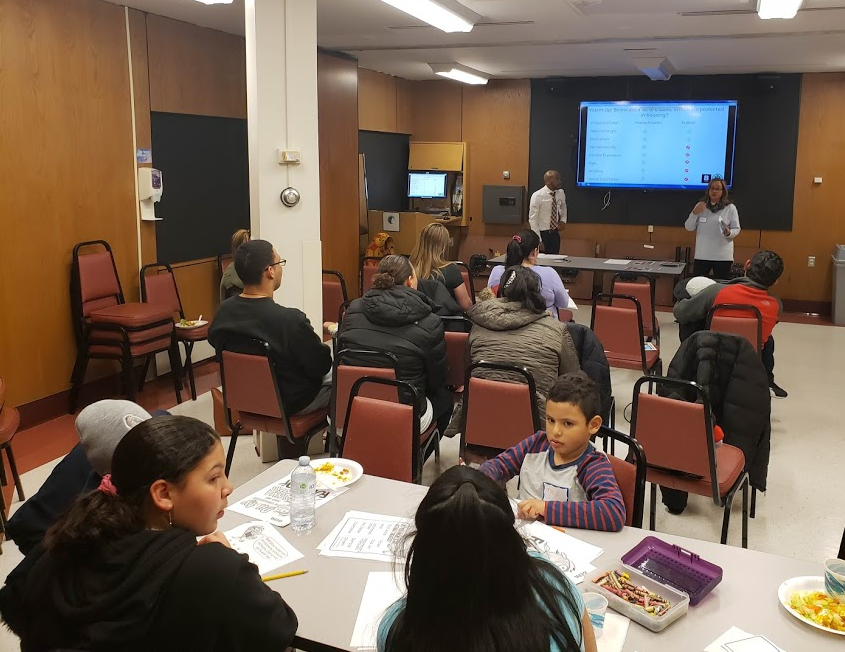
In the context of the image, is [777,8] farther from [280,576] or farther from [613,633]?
[280,576]

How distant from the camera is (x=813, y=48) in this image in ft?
24.5

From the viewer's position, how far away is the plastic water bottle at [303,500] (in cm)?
235

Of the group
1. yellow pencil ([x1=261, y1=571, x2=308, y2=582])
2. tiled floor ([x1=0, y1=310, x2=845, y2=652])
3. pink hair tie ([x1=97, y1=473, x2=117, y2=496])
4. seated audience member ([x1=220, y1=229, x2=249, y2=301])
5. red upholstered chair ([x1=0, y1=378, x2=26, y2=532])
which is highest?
seated audience member ([x1=220, y1=229, x2=249, y2=301])

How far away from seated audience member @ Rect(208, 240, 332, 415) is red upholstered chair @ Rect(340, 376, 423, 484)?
893 mm

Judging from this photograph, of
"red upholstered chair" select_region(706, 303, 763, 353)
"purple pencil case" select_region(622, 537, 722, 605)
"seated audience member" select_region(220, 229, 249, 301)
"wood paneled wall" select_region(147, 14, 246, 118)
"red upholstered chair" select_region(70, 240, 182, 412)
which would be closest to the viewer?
"purple pencil case" select_region(622, 537, 722, 605)

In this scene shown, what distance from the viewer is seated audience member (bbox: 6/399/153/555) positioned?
2.21 meters

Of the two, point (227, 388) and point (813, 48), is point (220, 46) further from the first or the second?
point (813, 48)

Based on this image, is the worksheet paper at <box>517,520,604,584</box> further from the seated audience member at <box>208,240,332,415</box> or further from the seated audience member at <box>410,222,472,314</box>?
the seated audience member at <box>410,222,472,314</box>

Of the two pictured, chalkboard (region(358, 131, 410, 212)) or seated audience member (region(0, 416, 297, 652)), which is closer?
seated audience member (region(0, 416, 297, 652))

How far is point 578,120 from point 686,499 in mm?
7467

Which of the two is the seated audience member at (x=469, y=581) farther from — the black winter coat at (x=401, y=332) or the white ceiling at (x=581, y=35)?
the white ceiling at (x=581, y=35)

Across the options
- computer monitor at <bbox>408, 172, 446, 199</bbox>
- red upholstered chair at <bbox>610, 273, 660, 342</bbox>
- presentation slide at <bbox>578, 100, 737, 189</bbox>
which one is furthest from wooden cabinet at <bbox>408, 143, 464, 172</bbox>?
red upholstered chair at <bbox>610, 273, 660, 342</bbox>

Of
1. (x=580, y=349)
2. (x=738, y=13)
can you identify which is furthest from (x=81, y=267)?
(x=738, y=13)

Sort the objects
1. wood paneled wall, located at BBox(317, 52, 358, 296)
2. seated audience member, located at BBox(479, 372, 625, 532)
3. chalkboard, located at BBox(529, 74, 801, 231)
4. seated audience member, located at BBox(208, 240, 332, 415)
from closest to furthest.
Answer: seated audience member, located at BBox(479, 372, 625, 532)
seated audience member, located at BBox(208, 240, 332, 415)
wood paneled wall, located at BBox(317, 52, 358, 296)
chalkboard, located at BBox(529, 74, 801, 231)
